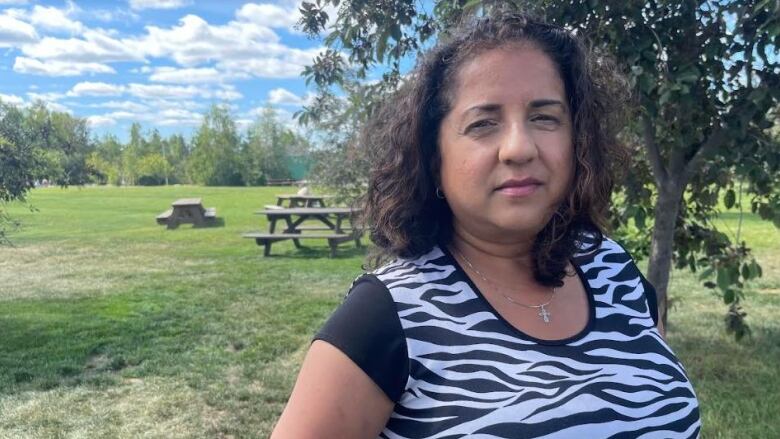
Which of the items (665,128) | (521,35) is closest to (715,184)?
(665,128)

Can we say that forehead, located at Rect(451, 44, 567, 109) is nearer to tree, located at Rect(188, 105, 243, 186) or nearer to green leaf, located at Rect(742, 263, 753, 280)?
green leaf, located at Rect(742, 263, 753, 280)

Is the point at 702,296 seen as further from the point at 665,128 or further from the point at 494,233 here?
the point at 494,233

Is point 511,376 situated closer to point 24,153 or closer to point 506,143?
point 506,143

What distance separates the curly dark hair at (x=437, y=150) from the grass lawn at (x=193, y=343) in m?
3.07

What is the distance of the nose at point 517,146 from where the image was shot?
1247 millimetres

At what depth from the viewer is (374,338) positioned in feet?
3.76

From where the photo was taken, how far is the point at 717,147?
11.4 feet

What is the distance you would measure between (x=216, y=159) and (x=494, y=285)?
5720 centimetres

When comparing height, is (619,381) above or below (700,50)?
below

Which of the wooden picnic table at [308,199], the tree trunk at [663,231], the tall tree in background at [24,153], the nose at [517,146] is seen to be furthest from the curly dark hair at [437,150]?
the wooden picnic table at [308,199]

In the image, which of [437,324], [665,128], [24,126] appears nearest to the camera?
[437,324]

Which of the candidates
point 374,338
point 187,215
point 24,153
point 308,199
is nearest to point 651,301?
point 374,338

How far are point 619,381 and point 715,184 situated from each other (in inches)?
134

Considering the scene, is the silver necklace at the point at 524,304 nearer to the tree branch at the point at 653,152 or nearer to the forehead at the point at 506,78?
the forehead at the point at 506,78
